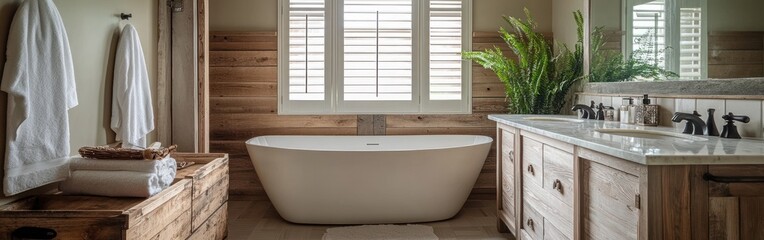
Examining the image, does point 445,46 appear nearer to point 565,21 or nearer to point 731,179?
point 565,21

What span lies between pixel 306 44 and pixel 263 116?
0.68m

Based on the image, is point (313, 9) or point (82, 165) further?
point (313, 9)

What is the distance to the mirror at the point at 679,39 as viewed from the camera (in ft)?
5.93

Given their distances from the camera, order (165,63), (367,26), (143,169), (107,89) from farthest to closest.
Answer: (367,26)
(165,63)
(107,89)
(143,169)

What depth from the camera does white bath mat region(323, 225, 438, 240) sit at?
307cm

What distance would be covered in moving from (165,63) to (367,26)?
5.25ft

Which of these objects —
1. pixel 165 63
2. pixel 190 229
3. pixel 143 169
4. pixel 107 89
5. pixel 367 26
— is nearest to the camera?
pixel 143 169

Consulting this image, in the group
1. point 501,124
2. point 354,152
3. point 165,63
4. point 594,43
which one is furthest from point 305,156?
point 594,43

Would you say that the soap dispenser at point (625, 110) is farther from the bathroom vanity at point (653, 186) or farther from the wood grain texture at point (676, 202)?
the wood grain texture at point (676, 202)

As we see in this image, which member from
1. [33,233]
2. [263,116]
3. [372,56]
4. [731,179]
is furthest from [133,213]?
[372,56]

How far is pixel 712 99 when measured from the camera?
6.51 ft

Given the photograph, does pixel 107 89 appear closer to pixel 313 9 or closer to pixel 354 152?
pixel 354 152

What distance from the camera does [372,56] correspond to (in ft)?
13.2

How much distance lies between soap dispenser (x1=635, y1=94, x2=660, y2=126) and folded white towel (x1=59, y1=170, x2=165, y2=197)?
2168 millimetres
